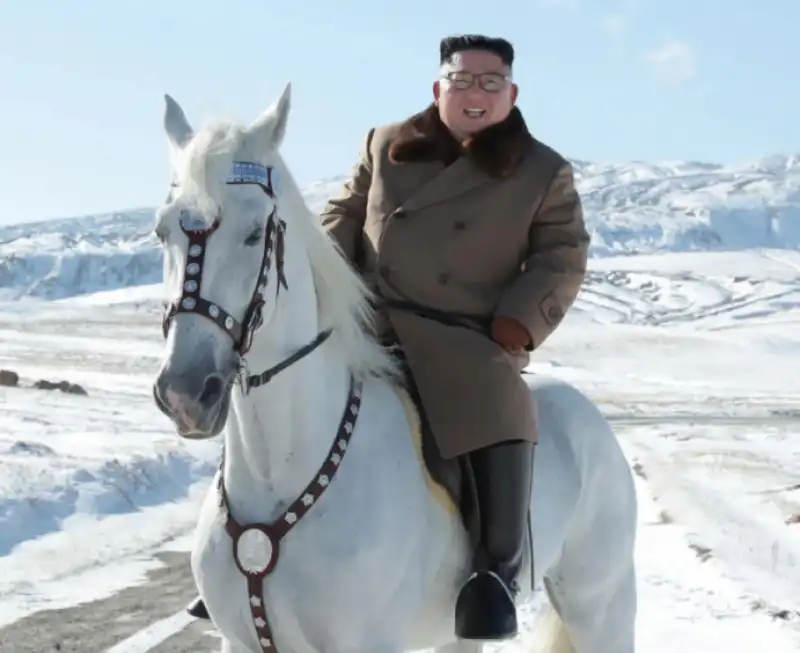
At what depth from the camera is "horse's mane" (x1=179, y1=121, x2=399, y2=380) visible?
9.56 feet

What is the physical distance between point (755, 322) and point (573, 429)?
103229mm

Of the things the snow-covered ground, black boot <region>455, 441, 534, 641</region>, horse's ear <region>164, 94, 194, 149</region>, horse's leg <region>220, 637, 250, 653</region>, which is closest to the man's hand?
black boot <region>455, 441, 534, 641</region>

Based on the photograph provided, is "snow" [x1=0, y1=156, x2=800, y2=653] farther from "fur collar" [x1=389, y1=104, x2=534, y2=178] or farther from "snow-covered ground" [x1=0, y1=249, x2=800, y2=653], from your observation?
"fur collar" [x1=389, y1=104, x2=534, y2=178]

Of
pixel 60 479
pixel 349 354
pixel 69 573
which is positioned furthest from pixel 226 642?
pixel 60 479

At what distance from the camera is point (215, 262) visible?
2.80 metres

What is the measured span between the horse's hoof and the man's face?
1.80 metres

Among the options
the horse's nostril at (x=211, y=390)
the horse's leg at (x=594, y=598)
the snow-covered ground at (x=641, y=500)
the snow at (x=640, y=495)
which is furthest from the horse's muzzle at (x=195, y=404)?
the snow-covered ground at (x=641, y=500)

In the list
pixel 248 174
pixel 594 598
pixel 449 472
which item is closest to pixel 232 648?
pixel 449 472

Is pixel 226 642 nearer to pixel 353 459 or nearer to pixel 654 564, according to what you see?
pixel 353 459

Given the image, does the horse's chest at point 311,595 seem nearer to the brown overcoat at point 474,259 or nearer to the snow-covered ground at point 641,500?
the brown overcoat at point 474,259

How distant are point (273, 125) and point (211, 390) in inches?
37.2

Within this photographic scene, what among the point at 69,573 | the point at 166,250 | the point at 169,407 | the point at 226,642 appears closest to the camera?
the point at 169,407

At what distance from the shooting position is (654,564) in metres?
8.99

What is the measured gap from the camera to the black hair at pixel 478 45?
13.2 ft
